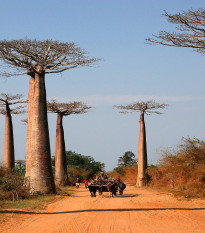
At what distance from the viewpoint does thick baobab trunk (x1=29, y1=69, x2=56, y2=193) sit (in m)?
12.6

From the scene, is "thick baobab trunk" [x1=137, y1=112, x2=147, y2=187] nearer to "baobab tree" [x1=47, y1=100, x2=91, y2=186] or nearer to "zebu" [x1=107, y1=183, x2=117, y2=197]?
"baobab tree" [x1=47, y1=100, x2=91, y2=186]

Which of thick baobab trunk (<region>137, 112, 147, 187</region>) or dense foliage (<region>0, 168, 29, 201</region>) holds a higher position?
thick baobab trunk (<region>137, 112, 147, 187</region>)

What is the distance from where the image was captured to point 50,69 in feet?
44.7

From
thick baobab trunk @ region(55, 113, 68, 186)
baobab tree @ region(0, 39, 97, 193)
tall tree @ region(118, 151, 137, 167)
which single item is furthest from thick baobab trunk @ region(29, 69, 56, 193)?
tall tree @ region(118, 151, 137, 167)

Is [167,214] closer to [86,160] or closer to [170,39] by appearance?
[170,39]

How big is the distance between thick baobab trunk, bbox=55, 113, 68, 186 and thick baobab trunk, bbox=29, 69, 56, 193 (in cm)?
810

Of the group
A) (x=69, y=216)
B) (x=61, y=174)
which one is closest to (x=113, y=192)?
(x=69, y=216)

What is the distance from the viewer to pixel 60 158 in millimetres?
21734

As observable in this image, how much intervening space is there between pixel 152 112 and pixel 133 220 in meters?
16.3

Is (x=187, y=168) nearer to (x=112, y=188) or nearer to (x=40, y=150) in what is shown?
(x=112, y=188)

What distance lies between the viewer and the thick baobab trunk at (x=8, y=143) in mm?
20391

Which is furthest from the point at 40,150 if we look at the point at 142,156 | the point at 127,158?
the point at 127,158

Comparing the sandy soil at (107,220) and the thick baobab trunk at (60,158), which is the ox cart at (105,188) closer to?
the sandy soil at (107,220)

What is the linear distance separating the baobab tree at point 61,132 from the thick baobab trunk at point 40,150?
8265 mm
